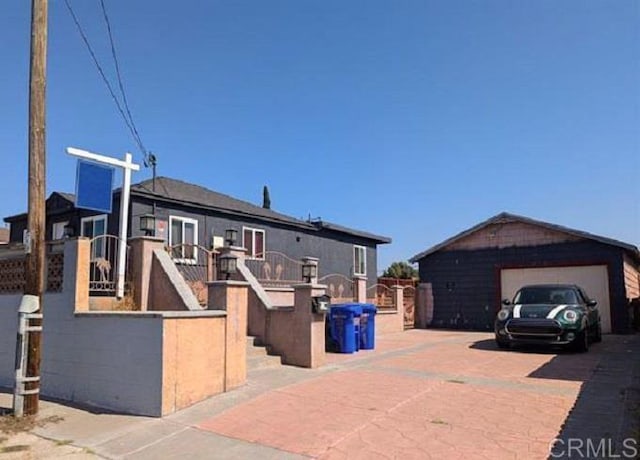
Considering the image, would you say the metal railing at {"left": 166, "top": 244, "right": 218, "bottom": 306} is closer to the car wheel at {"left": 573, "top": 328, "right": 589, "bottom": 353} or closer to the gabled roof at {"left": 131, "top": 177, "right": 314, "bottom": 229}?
the gabled roof at {"left": 131, "top": 177, "right": 314, "bottom": 229}

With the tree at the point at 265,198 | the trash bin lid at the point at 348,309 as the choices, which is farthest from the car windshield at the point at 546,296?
the tree at the point at 265,198

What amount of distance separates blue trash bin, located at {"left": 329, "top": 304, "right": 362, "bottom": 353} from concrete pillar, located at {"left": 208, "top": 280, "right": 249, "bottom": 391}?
4015 millimetres

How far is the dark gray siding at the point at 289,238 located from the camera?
1534 cm

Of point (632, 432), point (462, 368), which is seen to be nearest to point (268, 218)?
point (462, 368)

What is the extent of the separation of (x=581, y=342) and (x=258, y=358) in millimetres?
7353

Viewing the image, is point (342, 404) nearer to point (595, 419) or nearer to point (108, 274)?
point (595, 419)

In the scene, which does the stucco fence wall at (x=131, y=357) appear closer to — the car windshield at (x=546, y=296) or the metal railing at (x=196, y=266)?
the metal railing at (x=196, y=266)

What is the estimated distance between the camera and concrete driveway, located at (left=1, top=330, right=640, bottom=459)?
5625mm

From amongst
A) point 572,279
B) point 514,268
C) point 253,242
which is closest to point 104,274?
point 253,242

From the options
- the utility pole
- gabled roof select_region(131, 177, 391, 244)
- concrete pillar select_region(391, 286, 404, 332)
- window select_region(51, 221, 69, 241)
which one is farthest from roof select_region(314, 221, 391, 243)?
the utility pole

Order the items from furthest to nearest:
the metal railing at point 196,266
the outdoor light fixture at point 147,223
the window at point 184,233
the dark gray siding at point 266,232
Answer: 1. the window at point 184,233
2. the dark gray siding at point 266,232
3. the metal railing at point 196,266
4. the outdoor light fixture at point 147,223

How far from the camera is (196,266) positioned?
44.7ft

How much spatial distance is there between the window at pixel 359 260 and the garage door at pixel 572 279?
6918mm

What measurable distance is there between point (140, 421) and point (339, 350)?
602cm
